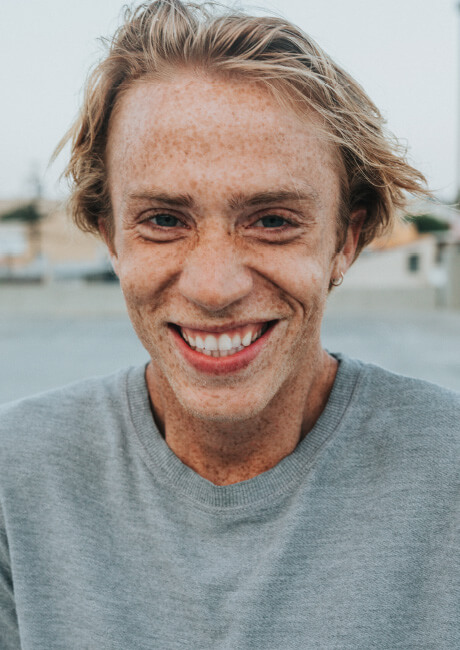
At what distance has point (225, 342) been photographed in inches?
55.7

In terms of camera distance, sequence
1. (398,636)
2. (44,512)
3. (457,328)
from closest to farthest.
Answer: (398,636), (44,512), (457,328)

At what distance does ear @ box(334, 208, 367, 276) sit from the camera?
164cm

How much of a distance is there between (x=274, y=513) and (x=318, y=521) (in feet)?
0.33

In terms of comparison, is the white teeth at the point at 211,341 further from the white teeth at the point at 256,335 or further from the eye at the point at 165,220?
the eye at the point at 165,220

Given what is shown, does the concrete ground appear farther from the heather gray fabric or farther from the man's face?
the man's face

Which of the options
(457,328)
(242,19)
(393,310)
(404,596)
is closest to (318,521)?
(404,596)

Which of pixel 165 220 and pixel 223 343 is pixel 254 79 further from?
pixel 223 343

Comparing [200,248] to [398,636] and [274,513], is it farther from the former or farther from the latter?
[398,636]

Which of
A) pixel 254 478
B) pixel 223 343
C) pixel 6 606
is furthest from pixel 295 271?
pixel 6 606

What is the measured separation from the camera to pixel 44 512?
1.52 meters

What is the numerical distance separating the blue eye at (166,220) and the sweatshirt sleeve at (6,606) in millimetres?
771

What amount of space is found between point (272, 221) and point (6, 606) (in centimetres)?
109

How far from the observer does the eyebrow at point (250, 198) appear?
1.35m

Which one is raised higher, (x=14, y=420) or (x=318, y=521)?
(x=14, y=420)
